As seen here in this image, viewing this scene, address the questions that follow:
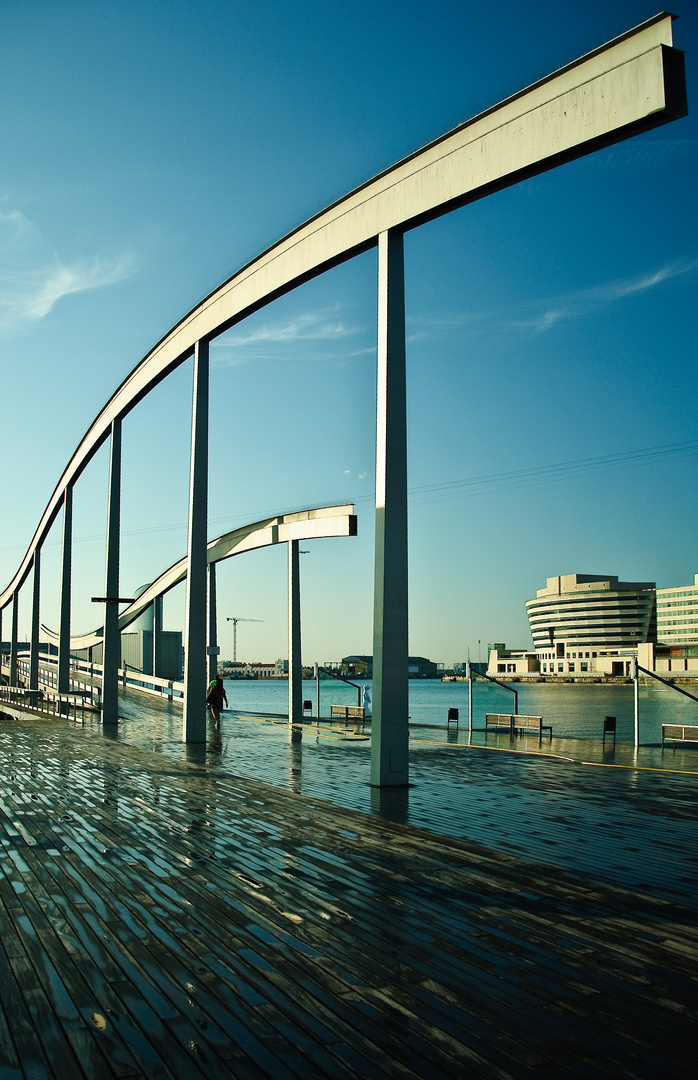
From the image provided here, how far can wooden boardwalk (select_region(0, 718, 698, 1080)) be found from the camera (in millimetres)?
3074

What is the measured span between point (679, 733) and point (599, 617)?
125985 mm

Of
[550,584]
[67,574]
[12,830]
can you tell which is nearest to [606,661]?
[550,584]

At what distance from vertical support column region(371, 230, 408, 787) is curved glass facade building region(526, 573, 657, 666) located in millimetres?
129067

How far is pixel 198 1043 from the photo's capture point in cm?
314

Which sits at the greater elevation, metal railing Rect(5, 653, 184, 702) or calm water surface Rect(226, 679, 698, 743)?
metal railing Rect(5, 653, 184, 702)

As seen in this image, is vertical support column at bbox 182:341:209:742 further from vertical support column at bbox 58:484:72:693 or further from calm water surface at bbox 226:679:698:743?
vertical support column at bbox 58:484:72:693

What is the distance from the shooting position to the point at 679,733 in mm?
16266

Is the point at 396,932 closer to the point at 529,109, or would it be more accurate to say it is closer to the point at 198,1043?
the point at 198,1043

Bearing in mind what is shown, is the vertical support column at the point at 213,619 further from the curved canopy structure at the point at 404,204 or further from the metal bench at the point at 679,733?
the metal bench at the point at 679,733

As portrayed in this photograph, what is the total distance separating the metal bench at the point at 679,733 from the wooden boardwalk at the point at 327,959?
9.29m

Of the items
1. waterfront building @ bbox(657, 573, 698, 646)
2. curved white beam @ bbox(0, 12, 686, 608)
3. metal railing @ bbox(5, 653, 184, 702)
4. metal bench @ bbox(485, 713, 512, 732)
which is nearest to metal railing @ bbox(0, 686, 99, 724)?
metal railing @ bbox(5, 653, 184, 702)

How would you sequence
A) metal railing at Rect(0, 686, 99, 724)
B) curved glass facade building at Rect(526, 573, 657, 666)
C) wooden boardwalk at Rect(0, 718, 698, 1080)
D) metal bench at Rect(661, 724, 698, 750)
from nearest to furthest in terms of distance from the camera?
1. wooden boardwalk at Rect(0, 718, 698, 1080)
2. metal bench at Rect(661, 724, 698, 750)
3. metal railing at Rect(0, 686, 99, 724)
4. curved glass facade building at Rect(526, 573, 657, 666)

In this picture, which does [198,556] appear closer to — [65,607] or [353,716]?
[353,716]

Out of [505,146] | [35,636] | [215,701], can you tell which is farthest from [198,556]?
[35,636]
